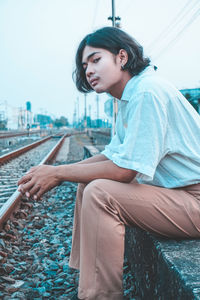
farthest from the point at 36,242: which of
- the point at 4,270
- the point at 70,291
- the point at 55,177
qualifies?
the point at 55,177

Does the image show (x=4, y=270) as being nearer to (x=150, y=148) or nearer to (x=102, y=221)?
(x=102, y=221)

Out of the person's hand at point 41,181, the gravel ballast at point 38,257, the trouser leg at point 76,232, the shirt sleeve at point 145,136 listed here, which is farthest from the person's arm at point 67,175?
the gravel ballast at point 38,257

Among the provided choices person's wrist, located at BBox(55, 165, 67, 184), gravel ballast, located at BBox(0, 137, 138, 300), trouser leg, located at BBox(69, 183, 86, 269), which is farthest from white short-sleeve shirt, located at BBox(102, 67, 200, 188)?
gravel ballast, located at BBox(0, 137, 138, 300)

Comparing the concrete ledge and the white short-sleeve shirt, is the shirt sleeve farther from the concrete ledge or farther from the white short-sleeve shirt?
the concrete ledge

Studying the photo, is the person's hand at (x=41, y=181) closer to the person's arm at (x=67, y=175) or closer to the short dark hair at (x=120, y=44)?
the person's arm at (x=67, y=175)

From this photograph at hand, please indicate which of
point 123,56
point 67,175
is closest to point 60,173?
point 67,175

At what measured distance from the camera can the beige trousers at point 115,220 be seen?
1431mm

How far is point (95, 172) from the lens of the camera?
162 centimetres

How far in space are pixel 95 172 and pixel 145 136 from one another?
37 cm

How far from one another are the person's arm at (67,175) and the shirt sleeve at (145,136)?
0.38ft

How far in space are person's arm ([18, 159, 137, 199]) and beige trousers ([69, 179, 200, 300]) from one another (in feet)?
0.20

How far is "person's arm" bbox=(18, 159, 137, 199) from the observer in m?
1.56

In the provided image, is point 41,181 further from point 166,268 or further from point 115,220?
point 166,268

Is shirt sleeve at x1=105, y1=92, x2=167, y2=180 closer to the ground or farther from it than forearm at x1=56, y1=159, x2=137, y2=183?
farther from it
